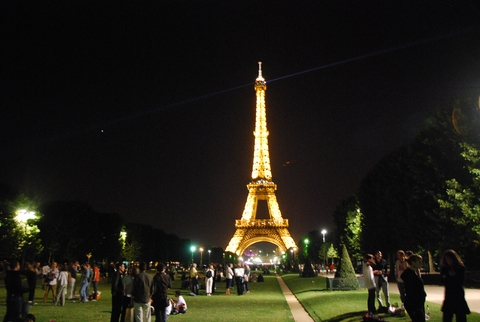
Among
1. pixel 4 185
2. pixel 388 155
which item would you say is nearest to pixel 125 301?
pixel 388 155

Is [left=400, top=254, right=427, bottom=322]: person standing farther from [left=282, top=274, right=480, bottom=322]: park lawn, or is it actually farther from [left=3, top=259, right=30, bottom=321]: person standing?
[left=3, top=259, right=30, bottom=321]: person standing

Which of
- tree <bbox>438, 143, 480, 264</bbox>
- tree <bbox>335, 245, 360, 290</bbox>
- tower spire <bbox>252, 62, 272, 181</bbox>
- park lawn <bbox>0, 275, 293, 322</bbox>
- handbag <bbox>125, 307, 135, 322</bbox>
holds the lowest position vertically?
park lawn <bbox>0, 275, 293, 322</bbox>

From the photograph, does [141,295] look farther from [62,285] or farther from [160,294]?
[62,285]

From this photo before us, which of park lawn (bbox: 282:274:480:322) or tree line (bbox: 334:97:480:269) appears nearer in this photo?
park lawn (bbox: 282:274:480:322)

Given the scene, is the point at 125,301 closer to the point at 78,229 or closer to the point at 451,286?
the point at 451,286

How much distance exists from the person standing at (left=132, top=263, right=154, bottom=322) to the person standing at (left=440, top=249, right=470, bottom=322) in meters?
7.21

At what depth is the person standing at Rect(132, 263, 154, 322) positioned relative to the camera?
44.9 ft

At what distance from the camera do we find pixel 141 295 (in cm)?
1366

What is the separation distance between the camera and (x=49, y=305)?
24.8 meters

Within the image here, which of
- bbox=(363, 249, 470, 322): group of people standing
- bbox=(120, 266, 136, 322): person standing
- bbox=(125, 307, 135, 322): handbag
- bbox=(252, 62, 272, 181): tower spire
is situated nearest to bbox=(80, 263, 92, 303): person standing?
bbox=(120, 266, 136, 322): person standing

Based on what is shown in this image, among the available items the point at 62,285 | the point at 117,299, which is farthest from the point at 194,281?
the point at 117,299

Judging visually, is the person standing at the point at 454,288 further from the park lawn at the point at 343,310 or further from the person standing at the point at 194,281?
the person standing at the point at 194,281

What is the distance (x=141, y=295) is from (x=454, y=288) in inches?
296

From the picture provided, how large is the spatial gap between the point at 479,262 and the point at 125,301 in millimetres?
51195
